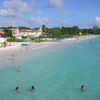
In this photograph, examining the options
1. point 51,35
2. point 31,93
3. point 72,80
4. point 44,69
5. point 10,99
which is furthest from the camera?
point 51,35

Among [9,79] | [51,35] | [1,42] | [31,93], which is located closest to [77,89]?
[31,93]

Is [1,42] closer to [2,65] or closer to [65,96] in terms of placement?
[2,65]

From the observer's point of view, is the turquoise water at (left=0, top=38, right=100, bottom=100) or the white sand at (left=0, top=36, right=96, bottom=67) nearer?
the turquoise water at (left=0, top=38, right=100, bottom=100)

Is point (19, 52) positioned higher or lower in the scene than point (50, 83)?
higher

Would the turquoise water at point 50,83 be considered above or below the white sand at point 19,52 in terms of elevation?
below

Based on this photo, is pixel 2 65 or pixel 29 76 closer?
pixel 29 76

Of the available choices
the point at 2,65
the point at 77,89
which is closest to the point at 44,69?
the point at 2,65

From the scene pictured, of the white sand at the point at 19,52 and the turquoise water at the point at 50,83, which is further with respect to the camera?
the white sand at the point at 19,52

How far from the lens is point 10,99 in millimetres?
18422

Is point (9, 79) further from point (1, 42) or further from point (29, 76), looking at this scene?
point (1, 42)

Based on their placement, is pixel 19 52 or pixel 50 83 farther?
pixel 19 52

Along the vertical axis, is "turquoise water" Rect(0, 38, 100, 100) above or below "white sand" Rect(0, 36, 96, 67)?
below

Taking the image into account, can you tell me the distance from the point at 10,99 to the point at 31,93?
2461mm

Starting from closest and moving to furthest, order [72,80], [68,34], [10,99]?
[10,99]
[72,80]
[68,34]
